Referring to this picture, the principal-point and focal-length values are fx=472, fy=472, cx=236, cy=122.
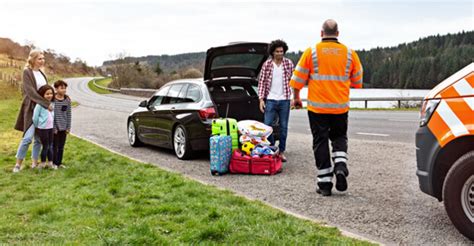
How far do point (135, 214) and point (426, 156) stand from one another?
2.97 m

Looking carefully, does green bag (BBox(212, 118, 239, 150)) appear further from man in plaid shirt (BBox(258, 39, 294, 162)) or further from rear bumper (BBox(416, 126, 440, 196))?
rear bumper (BBox(416, 126, 440, 196))

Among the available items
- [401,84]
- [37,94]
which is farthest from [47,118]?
A: [401,84]

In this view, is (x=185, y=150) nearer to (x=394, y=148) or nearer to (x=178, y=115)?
(x=178, y=115)

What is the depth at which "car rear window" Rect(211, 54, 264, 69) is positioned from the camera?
28.9 feet

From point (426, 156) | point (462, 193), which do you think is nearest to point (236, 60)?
point (426, 156)

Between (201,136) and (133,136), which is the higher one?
(201,136)

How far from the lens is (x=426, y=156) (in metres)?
4.51

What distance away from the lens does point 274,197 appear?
592 centimetres

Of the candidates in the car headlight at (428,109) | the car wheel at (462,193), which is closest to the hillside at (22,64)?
the car headlight at (428,109)

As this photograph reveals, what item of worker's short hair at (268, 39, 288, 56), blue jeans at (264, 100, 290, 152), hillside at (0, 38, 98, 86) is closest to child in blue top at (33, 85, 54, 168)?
blue jeans at (264, 100, 290, 152)

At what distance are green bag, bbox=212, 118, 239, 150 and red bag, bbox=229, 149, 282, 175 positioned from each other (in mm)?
240

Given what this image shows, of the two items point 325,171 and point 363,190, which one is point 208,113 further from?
point 363,190

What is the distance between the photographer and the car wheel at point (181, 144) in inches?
351

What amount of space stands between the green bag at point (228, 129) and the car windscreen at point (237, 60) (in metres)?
1.45
